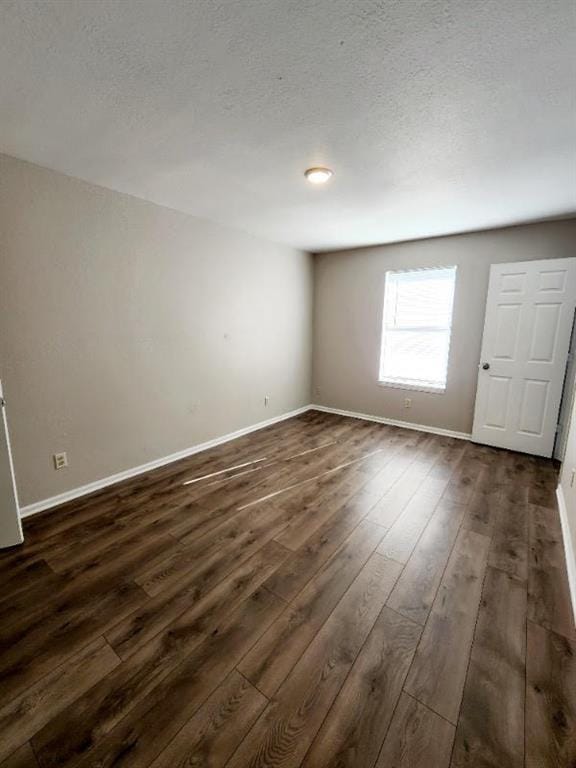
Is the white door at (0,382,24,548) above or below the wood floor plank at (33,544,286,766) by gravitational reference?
above

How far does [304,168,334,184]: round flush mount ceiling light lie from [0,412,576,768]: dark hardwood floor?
2.39m

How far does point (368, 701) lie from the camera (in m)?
1.20

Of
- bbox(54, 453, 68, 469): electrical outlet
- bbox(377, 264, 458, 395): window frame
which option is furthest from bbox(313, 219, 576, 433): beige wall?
bbox(54, 453, 68, 469): electrical outlet

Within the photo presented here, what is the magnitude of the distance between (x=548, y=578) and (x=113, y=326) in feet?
11.3

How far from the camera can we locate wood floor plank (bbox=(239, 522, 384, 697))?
130 cm

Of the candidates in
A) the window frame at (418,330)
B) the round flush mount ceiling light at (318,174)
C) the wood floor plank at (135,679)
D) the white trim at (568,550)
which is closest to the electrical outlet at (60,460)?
the wood floor plank at (135,679)

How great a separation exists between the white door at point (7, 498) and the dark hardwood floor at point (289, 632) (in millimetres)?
117

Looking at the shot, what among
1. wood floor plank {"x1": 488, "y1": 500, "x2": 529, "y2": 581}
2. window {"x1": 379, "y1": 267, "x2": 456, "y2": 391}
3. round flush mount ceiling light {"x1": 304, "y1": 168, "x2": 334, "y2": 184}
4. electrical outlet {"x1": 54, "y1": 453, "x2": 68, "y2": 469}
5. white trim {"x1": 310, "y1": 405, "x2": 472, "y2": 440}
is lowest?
wood floor plank {"x1": 488, "y1": 500, "x2": 529, "y2": 581}

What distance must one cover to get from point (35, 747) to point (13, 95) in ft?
8.56

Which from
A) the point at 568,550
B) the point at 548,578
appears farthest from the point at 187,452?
the point at 568,550

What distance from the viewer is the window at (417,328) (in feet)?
13.0

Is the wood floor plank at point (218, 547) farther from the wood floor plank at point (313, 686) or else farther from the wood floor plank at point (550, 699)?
the wood floor plank at point (550, 699)

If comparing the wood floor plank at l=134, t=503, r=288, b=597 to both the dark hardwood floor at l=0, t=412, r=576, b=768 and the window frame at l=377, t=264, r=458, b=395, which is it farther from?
the window frame at l=377, t=264, r=458, b=395

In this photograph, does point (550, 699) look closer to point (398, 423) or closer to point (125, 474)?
point (125, 474)
